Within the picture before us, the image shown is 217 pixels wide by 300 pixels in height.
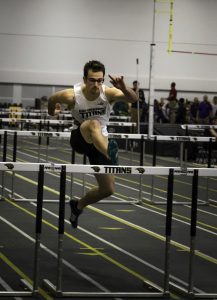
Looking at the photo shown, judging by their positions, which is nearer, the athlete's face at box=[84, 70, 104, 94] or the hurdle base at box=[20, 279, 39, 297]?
the hurdle base at box=[20, 279, 39, 297]

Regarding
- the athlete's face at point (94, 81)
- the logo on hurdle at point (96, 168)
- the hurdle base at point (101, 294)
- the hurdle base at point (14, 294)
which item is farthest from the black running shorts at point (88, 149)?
the hurdle base at point (14, 294)

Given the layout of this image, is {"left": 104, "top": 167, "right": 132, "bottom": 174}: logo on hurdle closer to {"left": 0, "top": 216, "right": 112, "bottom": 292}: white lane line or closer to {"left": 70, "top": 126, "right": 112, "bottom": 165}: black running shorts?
{"left": 0, "top": 216, "right": 112, "bottom": 292}: white lane line

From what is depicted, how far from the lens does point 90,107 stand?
9.05m

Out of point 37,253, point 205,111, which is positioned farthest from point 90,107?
point 205,111

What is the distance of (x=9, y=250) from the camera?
30.8ft

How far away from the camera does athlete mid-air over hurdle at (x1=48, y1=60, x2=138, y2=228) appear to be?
880cm

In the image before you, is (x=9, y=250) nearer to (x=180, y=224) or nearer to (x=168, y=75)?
(x=180, y=224)

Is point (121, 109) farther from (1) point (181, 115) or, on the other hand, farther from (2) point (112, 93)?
(2) point (112, 93)

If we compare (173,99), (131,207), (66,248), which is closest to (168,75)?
(173,99)

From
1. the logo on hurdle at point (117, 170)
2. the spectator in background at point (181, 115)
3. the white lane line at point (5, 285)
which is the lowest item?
the white lane line at point (5, 285)

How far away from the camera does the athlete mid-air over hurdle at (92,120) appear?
346 inches

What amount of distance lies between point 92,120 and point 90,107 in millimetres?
138

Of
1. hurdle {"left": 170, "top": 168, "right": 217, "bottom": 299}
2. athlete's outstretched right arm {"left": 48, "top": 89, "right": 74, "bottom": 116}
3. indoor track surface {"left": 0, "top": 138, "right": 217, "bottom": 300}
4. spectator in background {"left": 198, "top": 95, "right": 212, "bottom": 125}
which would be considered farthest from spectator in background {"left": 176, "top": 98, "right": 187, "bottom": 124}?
hurdle {"left": 170, "top": 168, "right": 217, "bottom": 299}

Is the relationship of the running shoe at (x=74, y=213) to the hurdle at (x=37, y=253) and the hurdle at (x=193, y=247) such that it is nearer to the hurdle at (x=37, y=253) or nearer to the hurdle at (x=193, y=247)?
the hurdle at (x=193, y=247)
